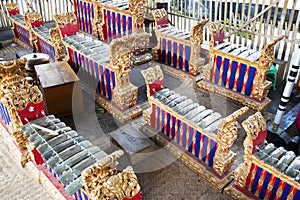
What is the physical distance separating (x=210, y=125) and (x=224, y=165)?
62 cm

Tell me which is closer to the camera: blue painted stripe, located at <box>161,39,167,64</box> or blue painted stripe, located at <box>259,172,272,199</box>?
blue painted stripe, located at <box>259,172,272,199</box>

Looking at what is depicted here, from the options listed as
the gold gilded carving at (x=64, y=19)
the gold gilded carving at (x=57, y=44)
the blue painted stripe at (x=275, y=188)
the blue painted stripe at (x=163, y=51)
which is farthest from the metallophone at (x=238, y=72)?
the gold gilded carving at (x=57, y=44)

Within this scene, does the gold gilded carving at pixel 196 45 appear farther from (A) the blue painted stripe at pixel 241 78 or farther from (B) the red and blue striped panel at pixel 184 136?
(B) the red and blue striped panel at pixel 184 136

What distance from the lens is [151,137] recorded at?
551cm

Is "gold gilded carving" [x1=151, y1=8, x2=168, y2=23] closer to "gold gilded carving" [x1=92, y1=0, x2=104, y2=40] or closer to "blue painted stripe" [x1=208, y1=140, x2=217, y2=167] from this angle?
"gold gilded carving" [x1=92, y1=0, x2=104, y2=40]

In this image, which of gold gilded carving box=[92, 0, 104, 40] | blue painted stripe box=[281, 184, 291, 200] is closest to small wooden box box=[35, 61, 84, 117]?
gold gilded carving box=[92, 0, 104, 40]

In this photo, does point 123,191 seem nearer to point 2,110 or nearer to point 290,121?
point 2,110

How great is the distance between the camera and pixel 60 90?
595 cm

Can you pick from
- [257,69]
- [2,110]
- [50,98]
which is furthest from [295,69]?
[2,110]

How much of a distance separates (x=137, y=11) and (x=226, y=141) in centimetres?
489

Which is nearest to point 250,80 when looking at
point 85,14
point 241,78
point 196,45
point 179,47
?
point 241,78

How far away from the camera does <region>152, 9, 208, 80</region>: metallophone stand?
7.07m

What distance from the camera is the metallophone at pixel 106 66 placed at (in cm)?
580

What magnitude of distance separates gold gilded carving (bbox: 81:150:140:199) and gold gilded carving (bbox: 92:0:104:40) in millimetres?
6764
